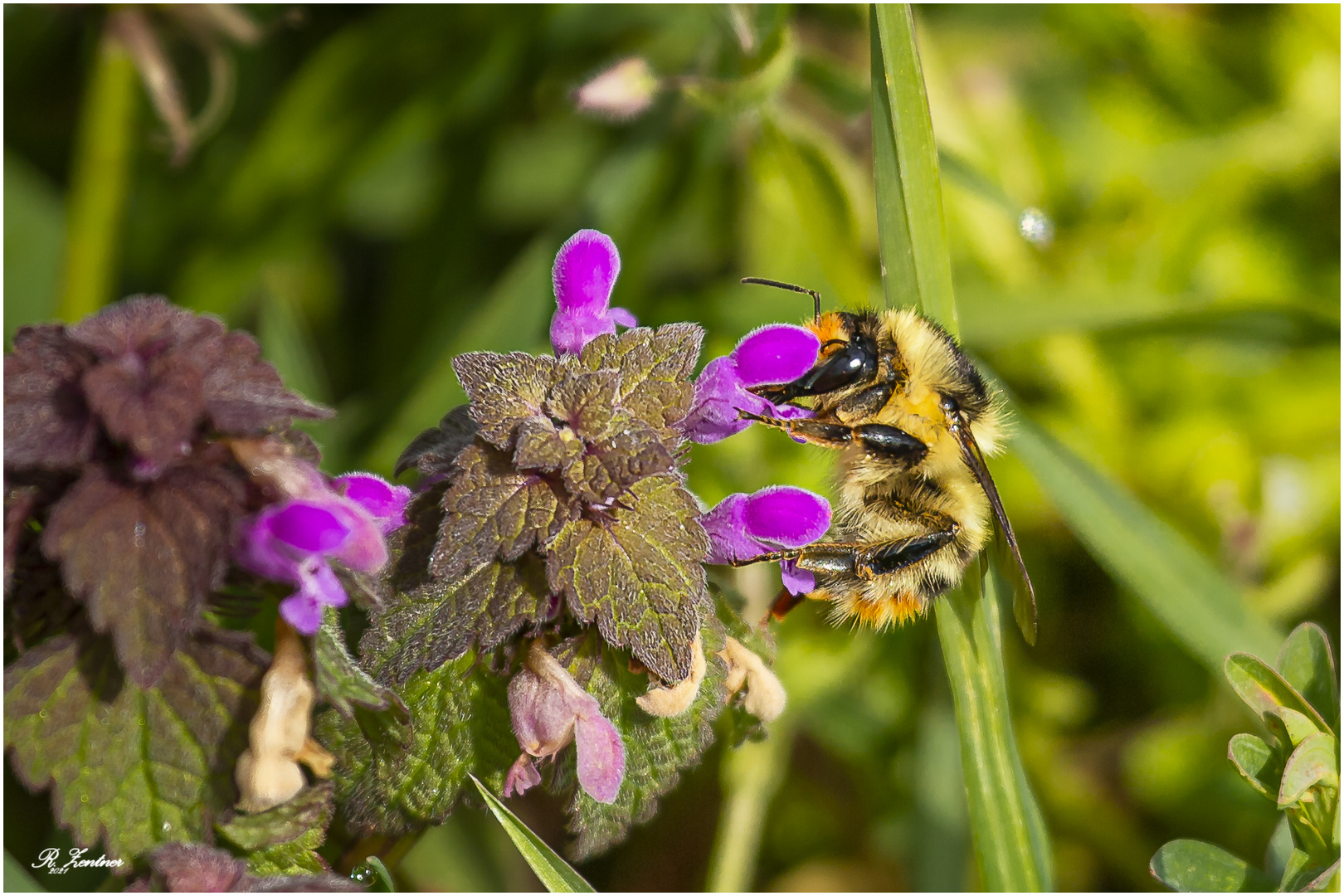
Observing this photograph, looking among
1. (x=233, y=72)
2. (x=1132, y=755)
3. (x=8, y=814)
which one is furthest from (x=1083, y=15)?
(x=8, y=814)

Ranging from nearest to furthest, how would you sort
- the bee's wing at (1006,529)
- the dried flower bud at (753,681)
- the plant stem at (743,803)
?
the dried flower bud at (753,681) → the bee's wing at (1006,529) → the plant stem at (743,803)

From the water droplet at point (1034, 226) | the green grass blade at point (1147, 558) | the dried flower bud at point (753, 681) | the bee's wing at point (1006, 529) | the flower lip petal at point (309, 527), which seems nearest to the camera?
the flower lip petal at point (309, 527)

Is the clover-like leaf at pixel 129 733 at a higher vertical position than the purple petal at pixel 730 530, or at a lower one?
lower

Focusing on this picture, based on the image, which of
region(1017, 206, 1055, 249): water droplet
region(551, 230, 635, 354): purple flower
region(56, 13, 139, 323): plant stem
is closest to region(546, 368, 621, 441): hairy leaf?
region(551, 230, 635, 354): purple flower

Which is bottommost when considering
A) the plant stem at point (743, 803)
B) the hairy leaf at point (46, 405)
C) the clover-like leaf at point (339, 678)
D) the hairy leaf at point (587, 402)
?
the plant stem at point (743, 803)

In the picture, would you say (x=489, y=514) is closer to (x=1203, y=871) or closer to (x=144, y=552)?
(x=144, y=552)

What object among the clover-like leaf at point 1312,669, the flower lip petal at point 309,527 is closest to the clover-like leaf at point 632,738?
the flower lip petal at point 309,527

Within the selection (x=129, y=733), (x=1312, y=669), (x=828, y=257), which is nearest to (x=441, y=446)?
(x=129, y=733)

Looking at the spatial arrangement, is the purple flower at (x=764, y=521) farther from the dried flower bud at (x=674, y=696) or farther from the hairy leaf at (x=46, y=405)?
the hairy leaf at (x=46, y=405)
